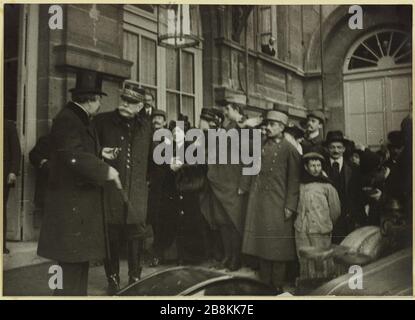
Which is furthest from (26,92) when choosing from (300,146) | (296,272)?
(296,272)

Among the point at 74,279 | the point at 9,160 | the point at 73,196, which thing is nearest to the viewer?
the point at 73,196

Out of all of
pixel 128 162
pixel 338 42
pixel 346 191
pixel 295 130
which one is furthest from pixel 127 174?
pixel 338 42

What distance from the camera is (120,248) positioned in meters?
4.27

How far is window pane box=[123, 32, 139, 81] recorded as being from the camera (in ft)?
14.6

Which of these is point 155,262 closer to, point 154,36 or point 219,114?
point 219,114

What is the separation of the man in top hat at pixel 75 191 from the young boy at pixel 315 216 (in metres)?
1.73

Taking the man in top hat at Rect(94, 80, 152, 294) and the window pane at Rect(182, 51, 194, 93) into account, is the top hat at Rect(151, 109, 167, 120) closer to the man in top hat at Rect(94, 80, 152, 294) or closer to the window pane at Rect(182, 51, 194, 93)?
A: the man in top hat at Rect(94, 80, 152, 294)

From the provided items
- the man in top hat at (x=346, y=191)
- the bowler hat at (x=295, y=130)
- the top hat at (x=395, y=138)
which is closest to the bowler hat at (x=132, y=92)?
the bowler hat at (x=295, y=130)

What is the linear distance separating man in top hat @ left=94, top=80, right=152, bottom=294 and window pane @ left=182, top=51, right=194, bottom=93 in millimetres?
453

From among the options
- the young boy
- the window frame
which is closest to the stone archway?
the young boy

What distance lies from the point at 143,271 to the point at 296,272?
1.36m

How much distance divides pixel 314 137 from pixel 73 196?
2191mm

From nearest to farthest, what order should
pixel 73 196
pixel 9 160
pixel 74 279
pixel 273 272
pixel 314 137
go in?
pixel 73 196 → pixel 74 279 → pixel 9 160 → pixel 273 272 → pixel 314 137

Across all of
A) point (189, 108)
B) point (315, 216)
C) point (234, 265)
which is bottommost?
point (234, 265)
